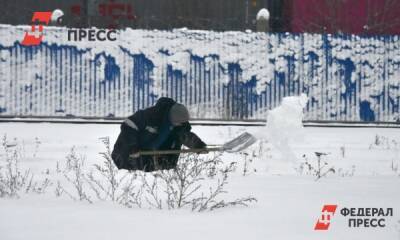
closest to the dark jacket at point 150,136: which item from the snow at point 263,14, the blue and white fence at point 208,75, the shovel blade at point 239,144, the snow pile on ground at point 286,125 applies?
the shovel blade at point 239,144

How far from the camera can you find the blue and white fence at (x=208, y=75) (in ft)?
54.3

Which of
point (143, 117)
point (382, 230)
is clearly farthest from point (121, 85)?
point (382, 230)

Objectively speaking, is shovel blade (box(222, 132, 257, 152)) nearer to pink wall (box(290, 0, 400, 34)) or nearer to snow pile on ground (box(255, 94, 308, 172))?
snow pile on ground (box(255, 94, 308, 172))

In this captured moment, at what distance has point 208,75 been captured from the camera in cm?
1667

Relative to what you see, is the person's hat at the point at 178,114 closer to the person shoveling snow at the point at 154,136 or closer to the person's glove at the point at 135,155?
the person shoveling snow at the point at 154,136

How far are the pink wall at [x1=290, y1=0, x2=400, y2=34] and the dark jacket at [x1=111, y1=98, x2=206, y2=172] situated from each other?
15104 mm

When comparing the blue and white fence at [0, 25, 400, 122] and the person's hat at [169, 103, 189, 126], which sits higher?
the blue and white fence at [0, 25, 400, 122]

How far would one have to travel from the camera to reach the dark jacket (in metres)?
7.48

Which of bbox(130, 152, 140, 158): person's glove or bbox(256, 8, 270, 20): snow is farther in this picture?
bbox(256, 8, 270, 20): snow

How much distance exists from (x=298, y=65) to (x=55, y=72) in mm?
6334

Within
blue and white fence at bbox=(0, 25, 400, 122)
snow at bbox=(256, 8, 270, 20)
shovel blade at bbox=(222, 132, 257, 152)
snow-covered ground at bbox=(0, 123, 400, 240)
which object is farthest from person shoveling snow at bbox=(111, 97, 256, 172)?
snow at bbox=(256, 8, 270, 20)

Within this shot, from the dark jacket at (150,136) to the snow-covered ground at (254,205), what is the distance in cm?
86

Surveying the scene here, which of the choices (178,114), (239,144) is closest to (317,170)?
(239,144)

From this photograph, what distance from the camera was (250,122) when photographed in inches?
611
